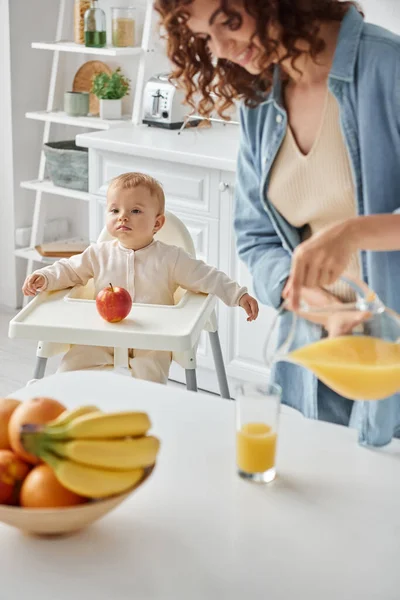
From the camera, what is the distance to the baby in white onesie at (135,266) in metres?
2.45

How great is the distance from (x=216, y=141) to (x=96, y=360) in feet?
4.06

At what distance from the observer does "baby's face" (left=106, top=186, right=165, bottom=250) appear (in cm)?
248

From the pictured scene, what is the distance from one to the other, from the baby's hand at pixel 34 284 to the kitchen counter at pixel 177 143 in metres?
0.92

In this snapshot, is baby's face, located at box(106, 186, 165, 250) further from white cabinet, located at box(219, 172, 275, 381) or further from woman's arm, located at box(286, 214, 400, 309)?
woman's arm, located at box(286, 214, 400, 309)

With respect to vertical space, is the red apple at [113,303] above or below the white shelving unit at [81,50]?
below

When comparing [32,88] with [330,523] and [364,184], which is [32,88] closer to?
[364,184]

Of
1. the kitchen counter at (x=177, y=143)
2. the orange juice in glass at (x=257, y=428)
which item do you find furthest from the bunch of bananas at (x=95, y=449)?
the kitchen counter at (x=177, y=143)

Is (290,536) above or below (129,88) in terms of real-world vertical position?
below

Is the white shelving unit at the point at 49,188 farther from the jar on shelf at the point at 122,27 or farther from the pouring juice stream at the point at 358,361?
the pouring juice stream at the point at 358,361

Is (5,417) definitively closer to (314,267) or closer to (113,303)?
(314,267)

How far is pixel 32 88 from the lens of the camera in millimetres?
4242

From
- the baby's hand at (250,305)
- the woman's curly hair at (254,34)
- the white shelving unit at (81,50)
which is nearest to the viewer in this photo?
the woman's curly hair at (254,34)

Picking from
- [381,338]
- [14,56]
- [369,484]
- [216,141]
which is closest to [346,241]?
[381,338]

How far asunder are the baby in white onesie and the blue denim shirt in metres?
0.94
